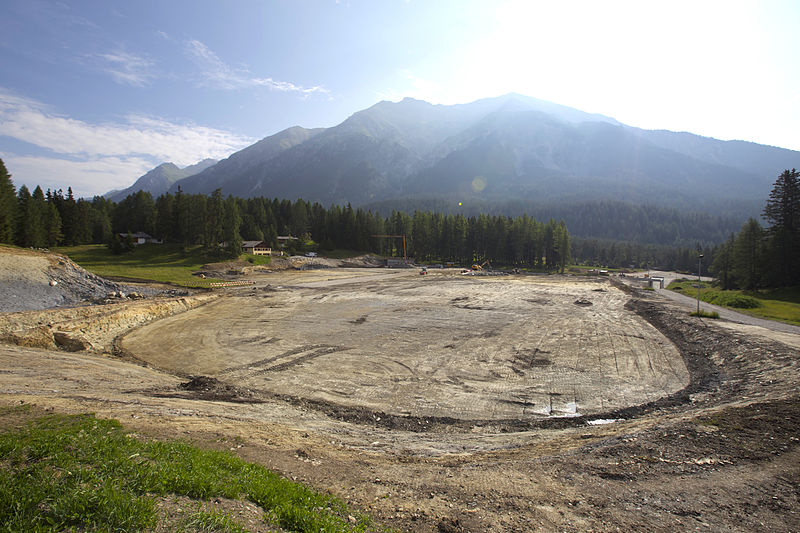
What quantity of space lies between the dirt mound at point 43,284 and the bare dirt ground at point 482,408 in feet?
31.7

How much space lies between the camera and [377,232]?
13425 centimetres

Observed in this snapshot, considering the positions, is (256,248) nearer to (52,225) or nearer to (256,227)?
(256,227)

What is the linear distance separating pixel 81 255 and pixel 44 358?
7087 centimetres

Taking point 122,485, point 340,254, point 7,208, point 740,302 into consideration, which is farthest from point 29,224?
point 740,302

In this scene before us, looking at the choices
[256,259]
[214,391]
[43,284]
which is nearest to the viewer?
[214,391]

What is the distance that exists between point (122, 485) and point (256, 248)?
9990 centimetres

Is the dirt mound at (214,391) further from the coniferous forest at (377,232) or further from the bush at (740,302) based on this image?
the coniferous forest at (377,232)

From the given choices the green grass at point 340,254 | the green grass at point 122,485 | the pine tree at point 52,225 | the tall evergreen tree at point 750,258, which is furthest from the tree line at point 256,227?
the green grass at point 122,485

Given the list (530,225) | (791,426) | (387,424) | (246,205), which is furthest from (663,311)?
(246,205)

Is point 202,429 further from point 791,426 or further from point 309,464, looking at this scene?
point 791,426

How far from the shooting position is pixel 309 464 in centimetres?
880

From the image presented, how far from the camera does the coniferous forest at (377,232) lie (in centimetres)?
5256

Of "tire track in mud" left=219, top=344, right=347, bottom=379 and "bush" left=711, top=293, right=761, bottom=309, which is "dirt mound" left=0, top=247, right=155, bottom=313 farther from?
"bush" left=711, top=293, right=761, bottom=309

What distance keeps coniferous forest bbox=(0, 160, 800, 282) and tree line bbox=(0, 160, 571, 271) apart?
0.30 meters
